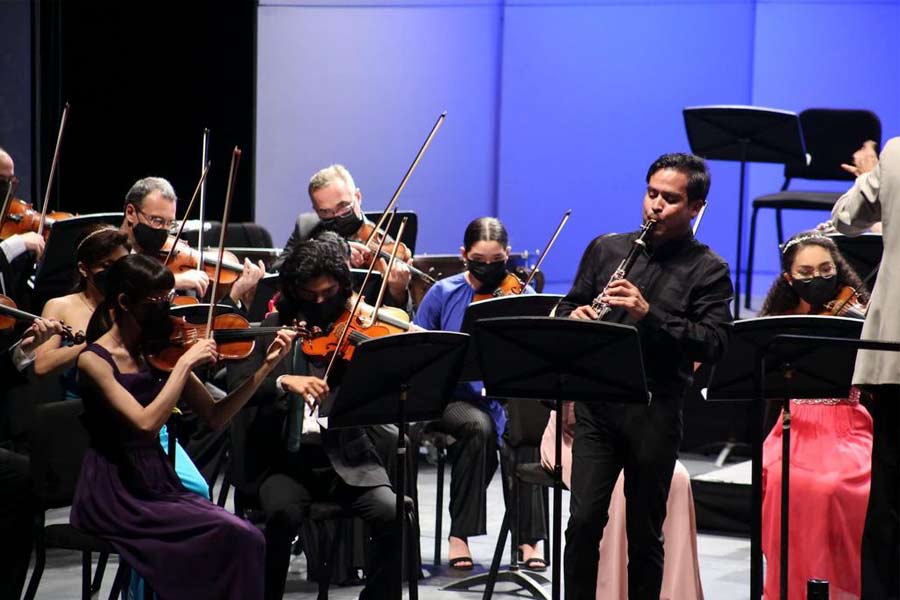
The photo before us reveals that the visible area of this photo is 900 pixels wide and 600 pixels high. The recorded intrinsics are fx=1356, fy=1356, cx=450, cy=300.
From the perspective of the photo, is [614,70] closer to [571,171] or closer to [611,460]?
[571,171]

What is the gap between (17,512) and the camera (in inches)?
166

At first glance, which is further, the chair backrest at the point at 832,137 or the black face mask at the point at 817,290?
the chair backrest at the point at 832,137

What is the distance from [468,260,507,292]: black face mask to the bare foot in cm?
100

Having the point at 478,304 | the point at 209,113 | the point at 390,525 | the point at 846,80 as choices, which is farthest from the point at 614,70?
the point at 390,525

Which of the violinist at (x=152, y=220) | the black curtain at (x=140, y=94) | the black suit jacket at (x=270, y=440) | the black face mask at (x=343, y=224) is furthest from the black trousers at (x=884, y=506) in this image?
the black curtain at (x=140, y=94)

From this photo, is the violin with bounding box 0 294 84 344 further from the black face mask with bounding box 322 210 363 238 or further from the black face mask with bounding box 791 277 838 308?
the black face mask with bounding box 791 277 838 308

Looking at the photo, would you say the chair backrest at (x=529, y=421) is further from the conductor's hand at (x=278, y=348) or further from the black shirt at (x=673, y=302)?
the conductor's hand at (x=278, y=348)

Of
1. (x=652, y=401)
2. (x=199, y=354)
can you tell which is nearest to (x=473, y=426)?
(x=652, y=401)

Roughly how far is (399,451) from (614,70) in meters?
5.15

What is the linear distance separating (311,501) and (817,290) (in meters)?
1.88

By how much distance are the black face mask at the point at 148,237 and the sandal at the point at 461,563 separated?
1.70 m

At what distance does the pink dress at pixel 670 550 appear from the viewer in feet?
14.4

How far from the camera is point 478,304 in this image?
467 centimetres

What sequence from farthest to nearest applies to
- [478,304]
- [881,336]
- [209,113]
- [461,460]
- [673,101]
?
[673,101] < [209,113] < [461,460] < [478,304] < [881,336]
